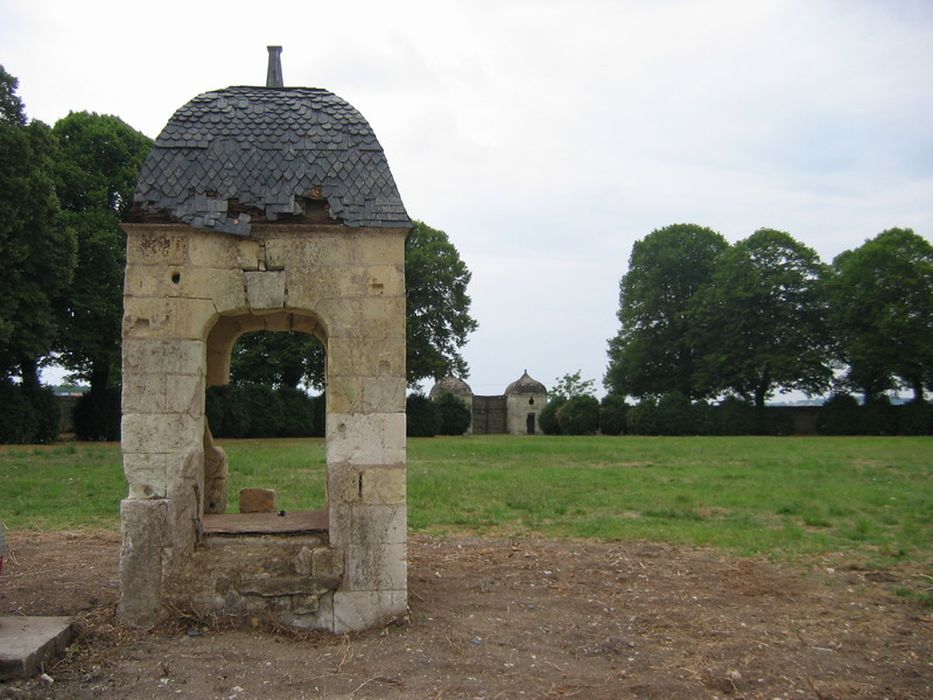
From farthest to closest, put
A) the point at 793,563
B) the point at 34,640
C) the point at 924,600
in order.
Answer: the point at 793,563 < the point at 924,600 < the point at 34,640

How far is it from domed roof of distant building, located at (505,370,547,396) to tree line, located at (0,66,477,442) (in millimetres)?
8917

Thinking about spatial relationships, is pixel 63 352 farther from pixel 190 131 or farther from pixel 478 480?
pixel 190 131

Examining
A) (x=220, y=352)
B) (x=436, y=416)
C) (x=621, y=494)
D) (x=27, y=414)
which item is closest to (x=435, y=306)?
(x=436, y=416)

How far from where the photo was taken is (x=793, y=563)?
8.85 meters

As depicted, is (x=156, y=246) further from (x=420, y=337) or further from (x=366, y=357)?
(x=420, y=337)

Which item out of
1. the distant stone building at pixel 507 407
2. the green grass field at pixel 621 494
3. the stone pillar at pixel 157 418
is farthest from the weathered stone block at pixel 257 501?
the distant stone building at pixel 507 407

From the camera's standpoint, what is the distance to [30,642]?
5316 mm

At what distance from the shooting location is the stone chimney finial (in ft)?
23.9

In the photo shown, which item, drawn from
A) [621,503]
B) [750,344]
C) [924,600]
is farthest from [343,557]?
[750,344]

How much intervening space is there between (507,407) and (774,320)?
44.9ft

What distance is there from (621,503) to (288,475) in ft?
20.1

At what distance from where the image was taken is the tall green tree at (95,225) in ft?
81.9

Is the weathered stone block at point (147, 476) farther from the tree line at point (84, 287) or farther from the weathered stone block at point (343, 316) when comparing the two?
the tree line at point (84, 287)

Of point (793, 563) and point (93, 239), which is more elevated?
point (93, 239)
